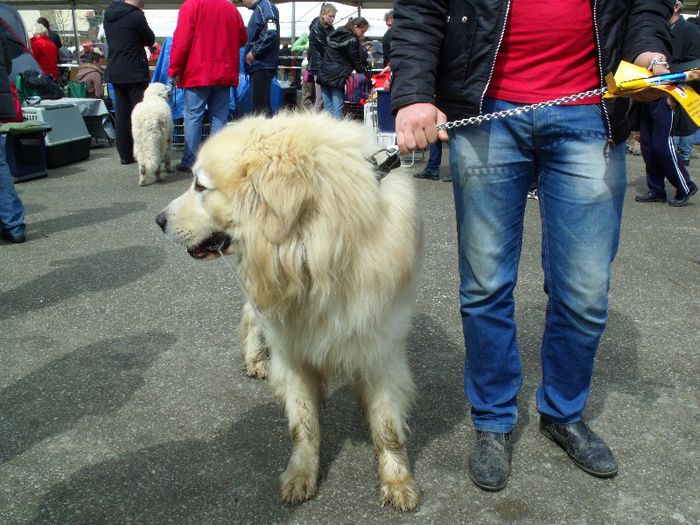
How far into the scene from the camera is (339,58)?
9523mm

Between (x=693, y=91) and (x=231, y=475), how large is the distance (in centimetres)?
216

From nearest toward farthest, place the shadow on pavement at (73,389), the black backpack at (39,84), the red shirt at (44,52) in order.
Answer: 1. the shadow on pavement at (73,389)
2. the black backpack at (39,84)
3. the red shirt at (44,52)

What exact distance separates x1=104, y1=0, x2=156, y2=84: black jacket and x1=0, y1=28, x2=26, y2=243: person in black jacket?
2.91 metres

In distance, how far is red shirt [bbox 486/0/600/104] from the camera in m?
1.94

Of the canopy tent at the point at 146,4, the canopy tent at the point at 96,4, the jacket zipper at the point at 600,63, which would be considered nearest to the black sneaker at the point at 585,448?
the jacket zipper at the point at 600,63

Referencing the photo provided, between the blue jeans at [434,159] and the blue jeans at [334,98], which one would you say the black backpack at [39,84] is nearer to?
the blue jeans at [334,98]

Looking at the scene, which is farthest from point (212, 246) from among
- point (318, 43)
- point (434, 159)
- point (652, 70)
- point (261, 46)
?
point (318, 43)

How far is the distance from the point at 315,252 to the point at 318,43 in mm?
8708

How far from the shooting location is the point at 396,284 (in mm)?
1970

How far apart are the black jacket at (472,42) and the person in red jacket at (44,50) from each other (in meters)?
12.6

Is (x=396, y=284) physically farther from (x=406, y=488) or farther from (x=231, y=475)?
(x=231, y=475)

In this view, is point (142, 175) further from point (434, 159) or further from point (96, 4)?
→ point (96, 4)

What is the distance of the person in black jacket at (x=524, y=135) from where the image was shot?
1.95 meters

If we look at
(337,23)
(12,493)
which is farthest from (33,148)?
(337,23)
